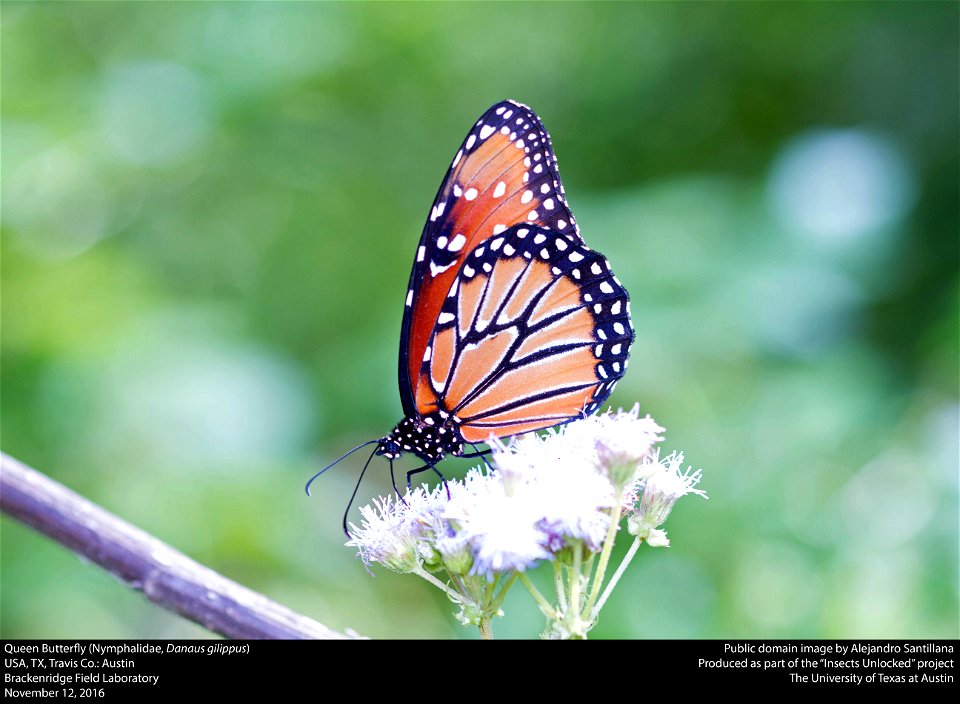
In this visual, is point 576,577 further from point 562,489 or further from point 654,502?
point 654,502

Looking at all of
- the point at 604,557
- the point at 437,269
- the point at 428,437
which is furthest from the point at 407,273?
the point at 604,557

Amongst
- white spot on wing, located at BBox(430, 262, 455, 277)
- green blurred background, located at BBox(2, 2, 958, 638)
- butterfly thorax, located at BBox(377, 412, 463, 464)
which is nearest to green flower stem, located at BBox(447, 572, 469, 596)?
butterfly thorax, located at BBox(377, 412, 463, 464)

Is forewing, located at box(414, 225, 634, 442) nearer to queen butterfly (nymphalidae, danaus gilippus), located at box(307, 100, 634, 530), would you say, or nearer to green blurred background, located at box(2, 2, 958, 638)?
queen butterfly (nymphalidae, danaus gilippus), located at box(307, 100, 634, 530)

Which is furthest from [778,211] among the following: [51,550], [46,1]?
[46,1]

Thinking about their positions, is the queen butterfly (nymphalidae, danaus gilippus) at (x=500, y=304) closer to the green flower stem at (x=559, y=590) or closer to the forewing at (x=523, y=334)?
the forewing at (x=523, y=334)

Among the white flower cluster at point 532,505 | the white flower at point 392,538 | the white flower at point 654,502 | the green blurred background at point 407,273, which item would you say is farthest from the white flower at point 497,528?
the green blurred background at point 407,273
